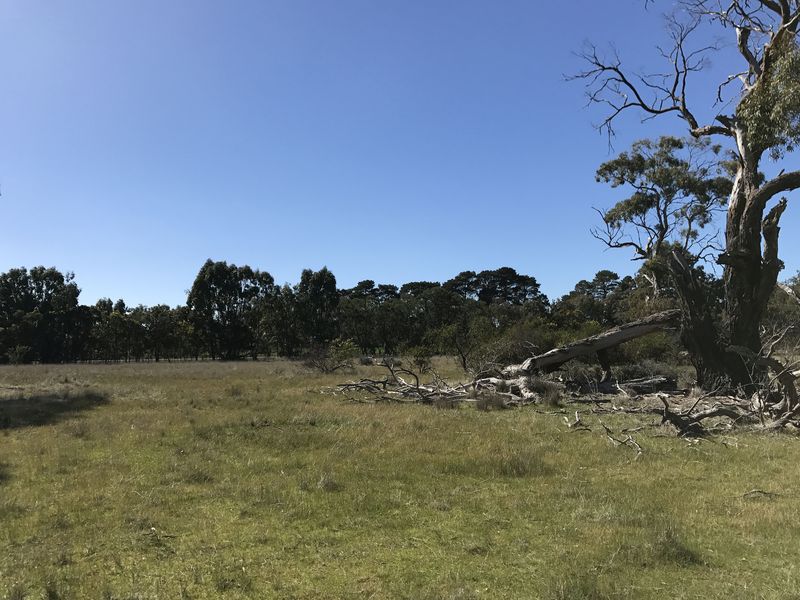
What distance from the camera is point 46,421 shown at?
15.6 metres

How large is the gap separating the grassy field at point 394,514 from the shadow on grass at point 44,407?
A: 7.50ft

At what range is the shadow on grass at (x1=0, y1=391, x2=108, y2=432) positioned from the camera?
15480mm

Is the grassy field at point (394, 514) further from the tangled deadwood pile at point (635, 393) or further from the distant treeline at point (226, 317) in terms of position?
the distant treeline at point (226, 317)

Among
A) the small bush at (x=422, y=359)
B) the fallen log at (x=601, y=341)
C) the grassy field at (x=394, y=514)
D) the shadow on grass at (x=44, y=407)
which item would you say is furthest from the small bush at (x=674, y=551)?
the small bush at (x=422, y=359)

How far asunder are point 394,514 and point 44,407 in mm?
16923

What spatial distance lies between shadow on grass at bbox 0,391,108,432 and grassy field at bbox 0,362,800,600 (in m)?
2.29

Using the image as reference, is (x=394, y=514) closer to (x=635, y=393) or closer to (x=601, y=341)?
(x=635, y=393)

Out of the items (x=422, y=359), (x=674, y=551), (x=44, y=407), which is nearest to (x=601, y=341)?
(x=422, y=359)

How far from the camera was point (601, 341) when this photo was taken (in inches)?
858

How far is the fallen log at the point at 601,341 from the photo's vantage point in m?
21.1

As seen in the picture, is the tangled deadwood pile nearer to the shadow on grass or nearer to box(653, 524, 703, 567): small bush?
box(653, 524, 703, 567): small bush

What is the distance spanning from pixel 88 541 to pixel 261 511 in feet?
6.40

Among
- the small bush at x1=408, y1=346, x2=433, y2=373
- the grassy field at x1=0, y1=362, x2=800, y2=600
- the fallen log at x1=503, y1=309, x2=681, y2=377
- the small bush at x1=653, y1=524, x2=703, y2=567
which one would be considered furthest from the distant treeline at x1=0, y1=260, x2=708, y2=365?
the small bush at x1=653, y1=524, x2=703, y2=567

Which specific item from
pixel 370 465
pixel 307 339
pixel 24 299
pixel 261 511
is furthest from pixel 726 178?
pixel 24 299
